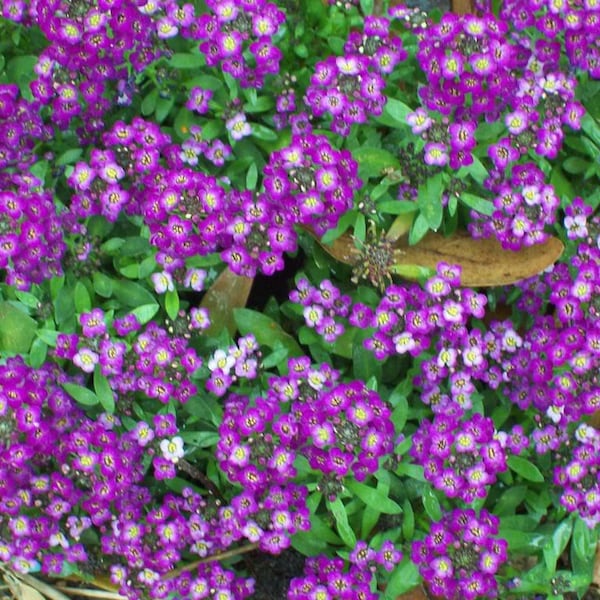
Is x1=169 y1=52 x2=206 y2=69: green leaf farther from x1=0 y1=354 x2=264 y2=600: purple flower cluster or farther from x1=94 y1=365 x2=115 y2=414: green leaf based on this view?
x1=94 y1=365 x2=115 y2=414: green leaf

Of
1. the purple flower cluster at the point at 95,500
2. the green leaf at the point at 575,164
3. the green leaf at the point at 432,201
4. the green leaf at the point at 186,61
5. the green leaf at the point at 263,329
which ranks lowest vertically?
the purple flower cluster at the point at 95,500

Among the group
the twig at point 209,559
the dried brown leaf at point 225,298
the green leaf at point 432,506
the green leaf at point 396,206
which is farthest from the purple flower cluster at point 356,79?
the twig at point 209,559

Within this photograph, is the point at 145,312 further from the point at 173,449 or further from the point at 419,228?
the point at 419,228

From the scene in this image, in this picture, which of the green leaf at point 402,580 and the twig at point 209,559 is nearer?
the green leaf at point 402,580

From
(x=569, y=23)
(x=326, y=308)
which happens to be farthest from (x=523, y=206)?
(x=326, y=308)

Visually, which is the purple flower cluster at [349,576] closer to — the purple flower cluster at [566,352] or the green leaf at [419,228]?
the purple flower cluster at [566,352]
